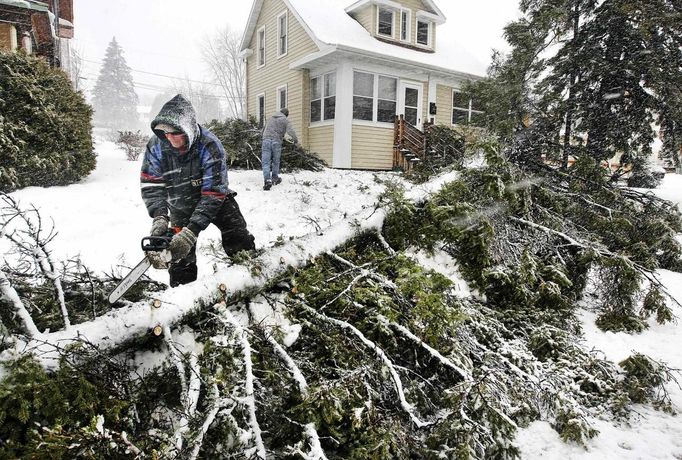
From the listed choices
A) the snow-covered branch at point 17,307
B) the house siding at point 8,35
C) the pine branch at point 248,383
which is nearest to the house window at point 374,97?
the house siding at point 8,35

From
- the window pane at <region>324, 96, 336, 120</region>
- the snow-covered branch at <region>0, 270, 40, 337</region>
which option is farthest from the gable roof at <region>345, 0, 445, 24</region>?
the snow-covered branch at <region>0, 270, 40, 337</region>

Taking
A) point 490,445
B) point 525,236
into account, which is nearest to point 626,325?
point 525,236

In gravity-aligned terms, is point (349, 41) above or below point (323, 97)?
above

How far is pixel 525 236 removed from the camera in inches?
146

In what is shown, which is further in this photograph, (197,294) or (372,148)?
(372,148)

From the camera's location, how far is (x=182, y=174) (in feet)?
10.1

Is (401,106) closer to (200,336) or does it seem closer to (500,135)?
(500,135)

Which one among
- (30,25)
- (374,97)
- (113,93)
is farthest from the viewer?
(113,93)

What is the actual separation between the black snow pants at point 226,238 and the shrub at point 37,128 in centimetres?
581

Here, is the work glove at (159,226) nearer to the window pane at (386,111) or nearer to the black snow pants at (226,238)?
the black snow pants at (226,238)

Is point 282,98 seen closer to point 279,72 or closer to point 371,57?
point 279,72

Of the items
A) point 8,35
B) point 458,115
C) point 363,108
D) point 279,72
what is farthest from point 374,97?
point 8,35

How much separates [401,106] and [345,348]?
40.0 ft

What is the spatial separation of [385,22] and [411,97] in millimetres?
2888
